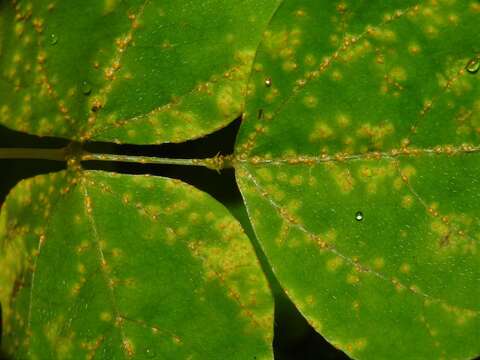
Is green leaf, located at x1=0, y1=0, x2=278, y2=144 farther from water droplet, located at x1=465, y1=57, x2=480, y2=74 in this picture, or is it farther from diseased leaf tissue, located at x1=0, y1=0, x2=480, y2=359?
water droplet, located at x1=465, y1=57, x2=480, y2=74

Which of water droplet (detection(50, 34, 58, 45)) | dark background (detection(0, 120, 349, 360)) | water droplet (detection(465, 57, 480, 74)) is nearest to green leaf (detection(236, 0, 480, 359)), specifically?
water droplet (detection(465, 57, 480, 74))

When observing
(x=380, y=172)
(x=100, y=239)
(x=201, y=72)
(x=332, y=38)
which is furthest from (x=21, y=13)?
(x=380, y=172)

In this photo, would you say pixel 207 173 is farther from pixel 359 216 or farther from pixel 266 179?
pixel 359 216

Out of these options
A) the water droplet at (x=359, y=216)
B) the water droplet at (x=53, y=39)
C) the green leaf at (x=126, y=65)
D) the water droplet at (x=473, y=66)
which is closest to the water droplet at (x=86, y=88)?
the green leaf at (x=126, y=65)

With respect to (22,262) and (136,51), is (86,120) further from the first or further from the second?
(22,262)

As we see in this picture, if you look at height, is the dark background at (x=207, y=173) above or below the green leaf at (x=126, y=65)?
below

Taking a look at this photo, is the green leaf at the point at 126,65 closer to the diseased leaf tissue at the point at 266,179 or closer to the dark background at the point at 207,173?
the diseased leaf tissue at the point at 266,179

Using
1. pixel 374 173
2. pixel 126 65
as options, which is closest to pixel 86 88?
pixel 126 65
